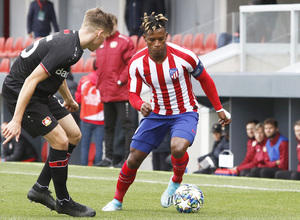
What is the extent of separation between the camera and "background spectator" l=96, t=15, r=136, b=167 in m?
12.1

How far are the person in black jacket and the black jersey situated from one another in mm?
9626

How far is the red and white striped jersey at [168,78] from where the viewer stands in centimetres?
709

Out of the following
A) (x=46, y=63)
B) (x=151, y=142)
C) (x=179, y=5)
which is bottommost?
(x=151, y=142)

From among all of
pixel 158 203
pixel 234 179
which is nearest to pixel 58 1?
pixel 234 179

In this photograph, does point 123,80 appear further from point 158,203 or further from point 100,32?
point 100,32

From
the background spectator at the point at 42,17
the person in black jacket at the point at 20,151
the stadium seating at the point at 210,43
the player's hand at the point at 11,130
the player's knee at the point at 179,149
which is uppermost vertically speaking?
the background spectator at the point at 42,17

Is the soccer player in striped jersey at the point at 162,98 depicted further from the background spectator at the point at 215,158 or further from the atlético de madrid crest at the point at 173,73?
the background spectator at the point at 215,158

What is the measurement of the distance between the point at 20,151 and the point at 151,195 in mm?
8150

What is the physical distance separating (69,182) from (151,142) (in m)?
A: 3.06

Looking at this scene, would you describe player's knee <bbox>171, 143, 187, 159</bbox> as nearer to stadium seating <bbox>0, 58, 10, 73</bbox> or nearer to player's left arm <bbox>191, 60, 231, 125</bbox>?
player's left arm <bbox>191, 60, 231, 125</bbox>

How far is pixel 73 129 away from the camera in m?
6.88

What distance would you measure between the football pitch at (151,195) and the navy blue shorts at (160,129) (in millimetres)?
638

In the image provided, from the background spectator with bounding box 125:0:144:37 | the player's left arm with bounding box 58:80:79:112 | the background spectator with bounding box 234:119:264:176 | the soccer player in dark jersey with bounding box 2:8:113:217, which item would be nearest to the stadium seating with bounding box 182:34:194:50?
the background spectator with bounding box 125:0:144:37

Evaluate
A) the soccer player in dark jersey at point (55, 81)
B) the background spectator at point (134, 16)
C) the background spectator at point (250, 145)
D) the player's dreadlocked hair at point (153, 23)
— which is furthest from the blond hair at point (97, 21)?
the background spectator at point (134, 16)
